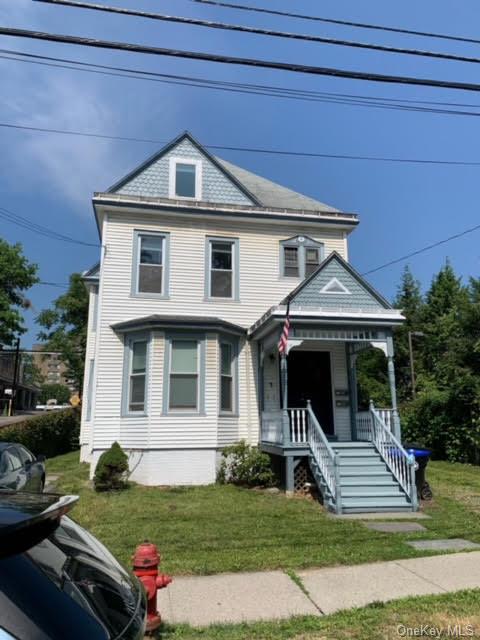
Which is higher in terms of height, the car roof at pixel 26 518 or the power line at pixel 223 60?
the power line at pixel 223 60

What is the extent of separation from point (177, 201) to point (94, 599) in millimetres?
12730

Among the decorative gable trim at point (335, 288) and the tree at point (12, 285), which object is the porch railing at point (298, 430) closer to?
the decorative gable trim at point (335, 288)

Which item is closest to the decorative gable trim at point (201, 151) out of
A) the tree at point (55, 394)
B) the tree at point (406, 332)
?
the tree at point (406, 332)

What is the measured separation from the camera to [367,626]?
169 inches

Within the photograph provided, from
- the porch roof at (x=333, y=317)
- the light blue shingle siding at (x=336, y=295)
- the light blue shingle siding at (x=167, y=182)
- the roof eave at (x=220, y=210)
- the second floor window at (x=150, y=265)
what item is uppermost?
the light blue shingle siding at (x=167, y=182)

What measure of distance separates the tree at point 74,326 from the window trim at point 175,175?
1021 inches

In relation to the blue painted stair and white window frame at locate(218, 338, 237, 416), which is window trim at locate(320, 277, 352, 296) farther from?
the blue painted stair

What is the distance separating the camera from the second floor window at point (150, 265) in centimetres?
1347

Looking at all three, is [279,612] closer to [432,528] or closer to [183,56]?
[432,528]

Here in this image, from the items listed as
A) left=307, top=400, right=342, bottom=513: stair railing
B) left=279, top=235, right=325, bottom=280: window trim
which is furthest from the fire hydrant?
left=279, top=235, right=325, bottom=280: window trim

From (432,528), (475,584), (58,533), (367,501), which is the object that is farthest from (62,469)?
(58,533)

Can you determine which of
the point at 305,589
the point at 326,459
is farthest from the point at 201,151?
the point at 305,589

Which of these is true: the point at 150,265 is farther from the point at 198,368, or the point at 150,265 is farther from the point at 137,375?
the point at 198,368

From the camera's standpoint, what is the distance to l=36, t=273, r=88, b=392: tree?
3866cm
